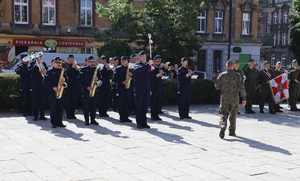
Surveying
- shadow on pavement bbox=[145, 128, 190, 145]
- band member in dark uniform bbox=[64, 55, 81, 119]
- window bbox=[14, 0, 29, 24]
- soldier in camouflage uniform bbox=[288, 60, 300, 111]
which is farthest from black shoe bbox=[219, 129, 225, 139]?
window bbox=[14, 0, 29, 24]

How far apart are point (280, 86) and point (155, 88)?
5.10 metres

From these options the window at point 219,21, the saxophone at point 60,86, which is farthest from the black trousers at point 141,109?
the window at point 219,21

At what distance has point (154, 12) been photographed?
70.2 ft

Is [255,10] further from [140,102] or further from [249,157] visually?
[249,157]

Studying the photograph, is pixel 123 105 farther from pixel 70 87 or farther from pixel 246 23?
pixel 246 23

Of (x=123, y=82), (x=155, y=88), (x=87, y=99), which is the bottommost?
(x=87, y=99)

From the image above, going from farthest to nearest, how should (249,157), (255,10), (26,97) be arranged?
(255,10) < (26,97) < (249,157)

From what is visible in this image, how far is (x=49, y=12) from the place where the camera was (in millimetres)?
34500

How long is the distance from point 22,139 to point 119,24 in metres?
11.8

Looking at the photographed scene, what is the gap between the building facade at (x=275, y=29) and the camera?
68113 mm

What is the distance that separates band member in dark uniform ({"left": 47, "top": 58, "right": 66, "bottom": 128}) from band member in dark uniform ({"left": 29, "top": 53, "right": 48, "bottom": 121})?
1.36m

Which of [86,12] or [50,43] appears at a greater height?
[86,12]

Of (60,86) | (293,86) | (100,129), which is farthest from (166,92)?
(60,86)

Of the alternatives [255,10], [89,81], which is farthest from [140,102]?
[255,10]
